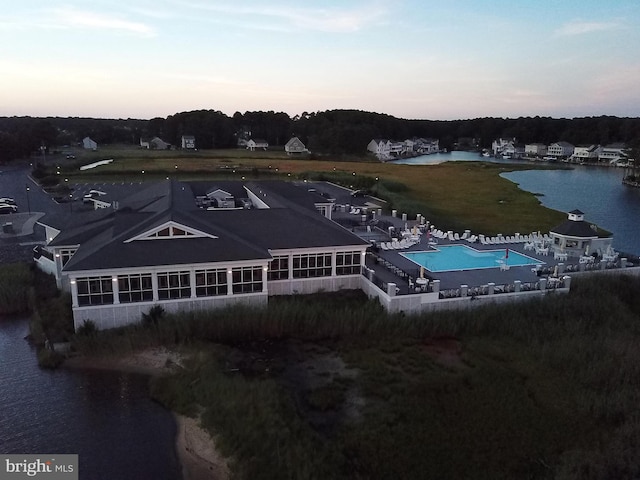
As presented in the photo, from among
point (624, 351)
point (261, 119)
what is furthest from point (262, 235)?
point (261, 119)

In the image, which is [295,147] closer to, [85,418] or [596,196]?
[596,196]

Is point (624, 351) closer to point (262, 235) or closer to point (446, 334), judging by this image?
point (446, 334)

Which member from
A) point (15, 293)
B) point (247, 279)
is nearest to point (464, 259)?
point (247, 279)

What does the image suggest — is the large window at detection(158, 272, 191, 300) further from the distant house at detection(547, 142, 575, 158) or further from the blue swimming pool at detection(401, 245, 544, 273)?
the distant house at detection(547, 142, 575, 158)

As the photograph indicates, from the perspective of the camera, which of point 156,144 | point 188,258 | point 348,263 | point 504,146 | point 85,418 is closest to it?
point 85,418

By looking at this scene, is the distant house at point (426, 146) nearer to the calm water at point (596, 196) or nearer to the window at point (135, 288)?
the calm water at point (596, 196)

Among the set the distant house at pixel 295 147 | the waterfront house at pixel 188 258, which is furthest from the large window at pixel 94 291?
the distant house at pixel 295 147
